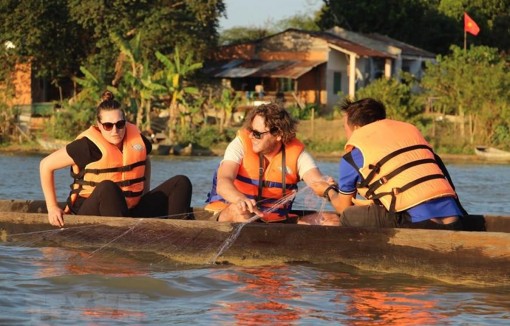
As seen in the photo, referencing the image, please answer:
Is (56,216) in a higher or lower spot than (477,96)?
lower

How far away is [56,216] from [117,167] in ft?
1.78

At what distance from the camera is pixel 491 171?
69.7 feet

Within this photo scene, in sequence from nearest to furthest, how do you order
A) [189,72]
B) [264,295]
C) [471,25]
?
[264,295]
[189,72]
[471,25]

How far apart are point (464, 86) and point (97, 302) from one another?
21.3m

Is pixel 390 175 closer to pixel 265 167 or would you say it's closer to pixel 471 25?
pixel 265 167

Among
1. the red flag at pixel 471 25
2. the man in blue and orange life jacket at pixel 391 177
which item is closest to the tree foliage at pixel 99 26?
the red flag at pixel 471 25

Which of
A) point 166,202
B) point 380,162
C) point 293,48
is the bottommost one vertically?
point 166,202

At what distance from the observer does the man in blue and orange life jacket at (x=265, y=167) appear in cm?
702

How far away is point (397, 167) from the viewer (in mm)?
6477

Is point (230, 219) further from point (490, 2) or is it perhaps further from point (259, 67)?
point (490, 2)

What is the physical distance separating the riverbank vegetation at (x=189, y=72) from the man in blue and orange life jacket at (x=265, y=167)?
1861 cm

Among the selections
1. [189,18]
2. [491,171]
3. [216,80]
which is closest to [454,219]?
[491,171]

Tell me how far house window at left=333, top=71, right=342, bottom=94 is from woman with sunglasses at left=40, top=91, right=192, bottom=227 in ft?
99.1

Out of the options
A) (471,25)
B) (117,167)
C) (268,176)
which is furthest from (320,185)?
(471,25)
